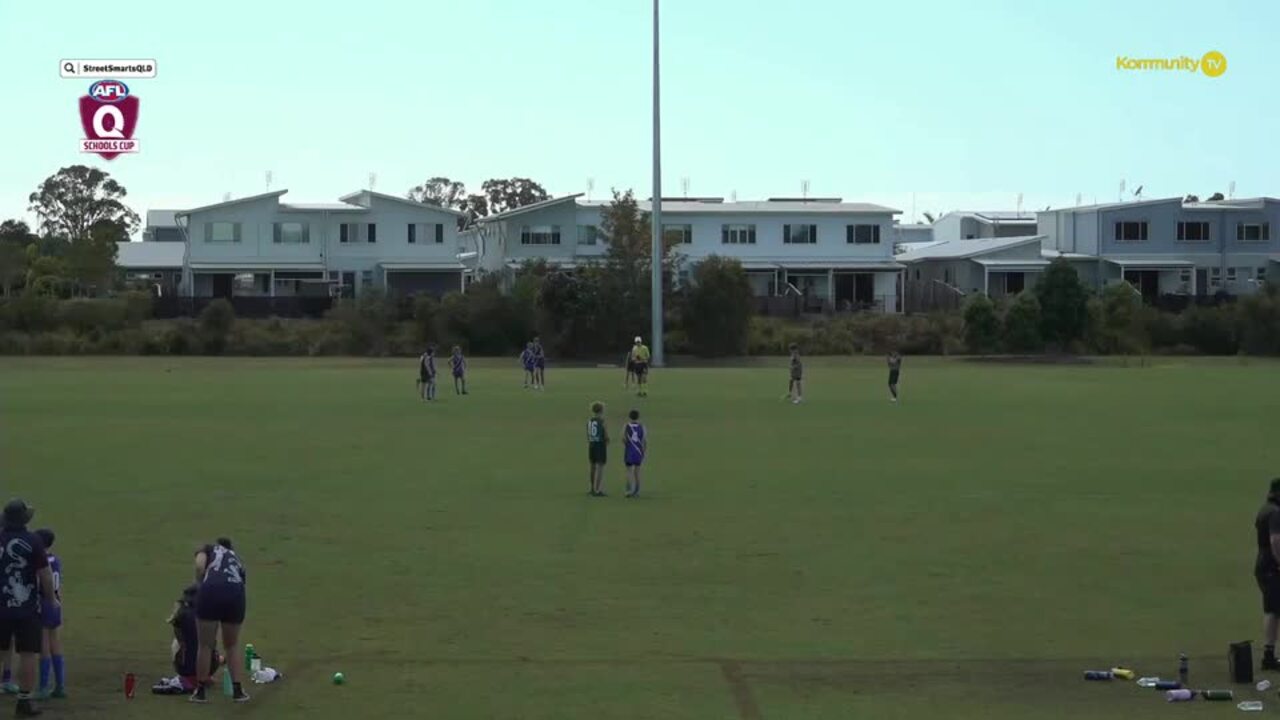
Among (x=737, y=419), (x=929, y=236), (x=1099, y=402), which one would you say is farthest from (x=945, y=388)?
(x=929, y=236)

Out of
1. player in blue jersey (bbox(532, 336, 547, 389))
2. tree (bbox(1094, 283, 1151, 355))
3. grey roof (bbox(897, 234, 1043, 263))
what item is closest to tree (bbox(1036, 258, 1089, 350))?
tree (bbox(1094, 283, 1151, 355))

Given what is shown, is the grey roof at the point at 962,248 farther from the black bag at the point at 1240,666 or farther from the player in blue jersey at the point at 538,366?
the black bag at the point at 1240,666

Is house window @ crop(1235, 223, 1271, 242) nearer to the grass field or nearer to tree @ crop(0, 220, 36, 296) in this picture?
the grass field

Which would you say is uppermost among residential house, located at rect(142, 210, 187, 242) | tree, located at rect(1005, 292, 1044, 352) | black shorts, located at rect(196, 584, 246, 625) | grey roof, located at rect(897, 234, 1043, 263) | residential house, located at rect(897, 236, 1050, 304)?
residential house, located at rect(142, 210, 187, 242)

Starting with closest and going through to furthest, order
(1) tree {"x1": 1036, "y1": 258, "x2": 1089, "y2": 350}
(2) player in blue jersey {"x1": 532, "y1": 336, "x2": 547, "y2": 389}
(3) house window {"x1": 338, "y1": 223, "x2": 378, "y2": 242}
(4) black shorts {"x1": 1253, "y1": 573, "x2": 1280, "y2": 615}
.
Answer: (4) black shorts {"x1": 1253, "y1": 573, "x2": 1280, "y2": 615} → (2) player in blue jersey {"x1": 532, "y1": 336, "x2": 547, "y2": 389} → (1) tree {"x1": 1036, "y1": 258, "x2": 1089, "y2": 350} → (3) house window {"x1": 338, "y1": 223, "x2": 378, "y2": 242}

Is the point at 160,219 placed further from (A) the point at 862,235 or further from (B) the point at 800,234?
(A) the point at 862,235

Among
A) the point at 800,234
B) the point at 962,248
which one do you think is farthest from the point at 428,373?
the point at 962,248

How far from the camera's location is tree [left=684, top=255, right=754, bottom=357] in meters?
83.5

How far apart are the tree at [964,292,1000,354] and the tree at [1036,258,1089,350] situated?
2378 mm

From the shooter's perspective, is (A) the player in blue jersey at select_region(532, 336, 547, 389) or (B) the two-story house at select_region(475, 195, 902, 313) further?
(B) the two-story house at select_region(475, 195, 902, 313)

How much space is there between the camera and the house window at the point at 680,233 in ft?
308

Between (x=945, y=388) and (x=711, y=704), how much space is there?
4498 cm

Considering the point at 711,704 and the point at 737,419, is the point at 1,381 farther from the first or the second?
the point at 711,704

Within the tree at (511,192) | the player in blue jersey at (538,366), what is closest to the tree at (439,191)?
the tree at (511,192)
